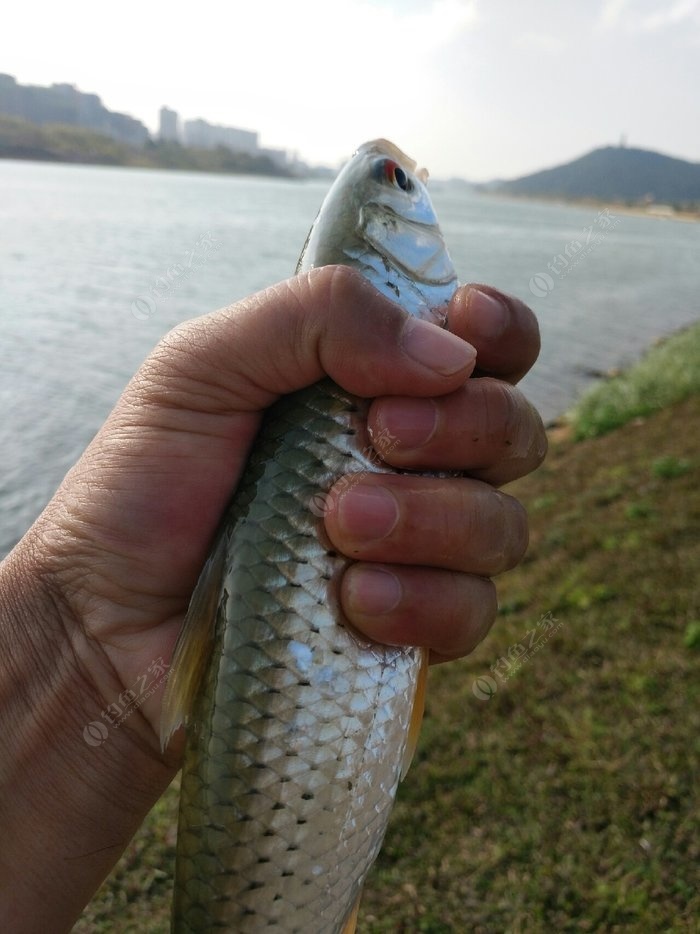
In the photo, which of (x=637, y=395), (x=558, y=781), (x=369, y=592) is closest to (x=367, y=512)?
(x=369, y=592)

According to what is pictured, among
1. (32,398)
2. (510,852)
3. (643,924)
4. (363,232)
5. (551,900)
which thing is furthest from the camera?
(32,398)

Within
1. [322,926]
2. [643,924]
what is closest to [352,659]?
[322,926]

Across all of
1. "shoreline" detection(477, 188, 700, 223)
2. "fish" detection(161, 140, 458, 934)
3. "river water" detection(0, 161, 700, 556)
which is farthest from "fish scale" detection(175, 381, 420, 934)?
"shoreline" detection(477, 188, 700, 223)

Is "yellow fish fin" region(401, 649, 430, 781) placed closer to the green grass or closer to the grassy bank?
the grassy bank

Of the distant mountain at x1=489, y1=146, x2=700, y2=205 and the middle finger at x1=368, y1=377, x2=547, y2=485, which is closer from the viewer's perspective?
the middle finger at x1=368, y1=377, x2=547, y2=485

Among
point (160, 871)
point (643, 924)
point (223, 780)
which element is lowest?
point (160, 871)

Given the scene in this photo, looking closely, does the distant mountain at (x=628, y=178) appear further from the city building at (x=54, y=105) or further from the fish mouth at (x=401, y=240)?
the fish mouth at (x=401, y=240)

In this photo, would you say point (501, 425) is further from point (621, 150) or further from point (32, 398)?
point (621, 150)

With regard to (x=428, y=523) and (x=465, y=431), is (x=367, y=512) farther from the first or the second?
(x=465, y=431)
